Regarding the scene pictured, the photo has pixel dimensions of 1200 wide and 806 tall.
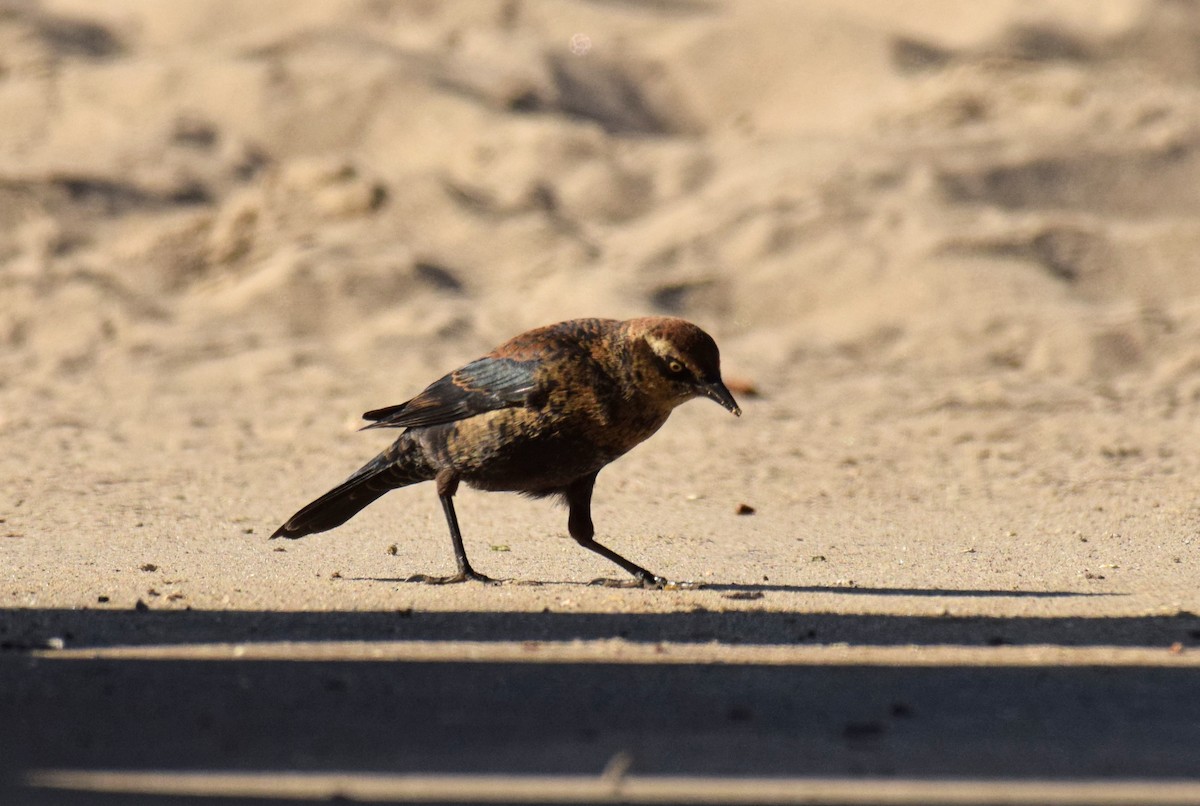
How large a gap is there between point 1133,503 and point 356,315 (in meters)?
6.12

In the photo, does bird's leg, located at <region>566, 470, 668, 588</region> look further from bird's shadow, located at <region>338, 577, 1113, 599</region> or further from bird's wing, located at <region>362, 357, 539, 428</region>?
bird's wing, located at <region>362, 357, 539, 428</region>

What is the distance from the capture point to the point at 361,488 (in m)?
6.89

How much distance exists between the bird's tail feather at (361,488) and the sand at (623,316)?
15cm

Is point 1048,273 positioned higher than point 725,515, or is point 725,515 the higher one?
point 1048,273

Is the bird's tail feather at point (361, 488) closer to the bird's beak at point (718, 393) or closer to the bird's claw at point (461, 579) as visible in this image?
the bird's claw at point (461, 579)

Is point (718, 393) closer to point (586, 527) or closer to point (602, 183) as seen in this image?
point (586, 527)

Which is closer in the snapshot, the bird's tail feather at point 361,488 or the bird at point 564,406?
the bird at point 564,406

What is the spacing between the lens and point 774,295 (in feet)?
42.1

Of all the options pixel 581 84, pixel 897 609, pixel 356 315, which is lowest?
pixel 897 609

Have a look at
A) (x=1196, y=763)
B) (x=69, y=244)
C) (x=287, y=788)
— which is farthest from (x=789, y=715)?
(x=69, y=244)

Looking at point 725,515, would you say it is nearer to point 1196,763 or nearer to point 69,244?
point 1196,763

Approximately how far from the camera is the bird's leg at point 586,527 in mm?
6496

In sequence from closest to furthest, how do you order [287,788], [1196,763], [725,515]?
[287,788], [1196,763], [725,515]

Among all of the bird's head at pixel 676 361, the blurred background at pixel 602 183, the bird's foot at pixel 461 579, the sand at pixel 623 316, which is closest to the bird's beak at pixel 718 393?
the bird's head at pixel 676 361
